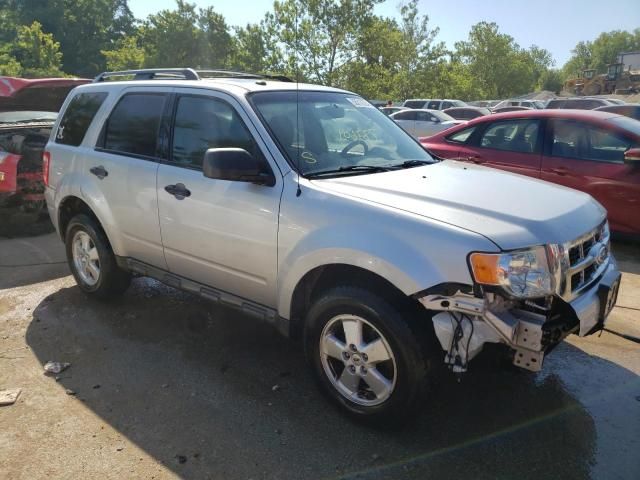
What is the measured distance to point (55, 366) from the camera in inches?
142

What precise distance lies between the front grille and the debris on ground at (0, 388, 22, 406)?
3.20 m

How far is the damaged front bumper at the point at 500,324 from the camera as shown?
95.3 inches

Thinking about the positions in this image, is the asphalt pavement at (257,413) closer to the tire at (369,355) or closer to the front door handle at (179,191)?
the tire at (369,355)

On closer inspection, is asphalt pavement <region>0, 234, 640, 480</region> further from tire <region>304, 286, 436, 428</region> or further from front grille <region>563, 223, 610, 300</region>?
front grille <region>563, 223, 610, 300</region>

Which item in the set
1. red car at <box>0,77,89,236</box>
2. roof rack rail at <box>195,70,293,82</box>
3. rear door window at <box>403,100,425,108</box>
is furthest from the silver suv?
rear door window at <box>403,100,425,108</box>

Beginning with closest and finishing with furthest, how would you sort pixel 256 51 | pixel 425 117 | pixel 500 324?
pixel 500 324, pixel 425 117, pixel 256 51

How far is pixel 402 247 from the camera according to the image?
8.52 feet

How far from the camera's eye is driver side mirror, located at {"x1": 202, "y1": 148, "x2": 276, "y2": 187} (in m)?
2.99

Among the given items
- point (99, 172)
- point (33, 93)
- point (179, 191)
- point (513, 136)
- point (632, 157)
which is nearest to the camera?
point (179, 191)

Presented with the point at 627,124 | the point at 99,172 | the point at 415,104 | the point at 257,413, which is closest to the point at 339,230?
the point at 257,413

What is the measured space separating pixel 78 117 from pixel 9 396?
2442mm

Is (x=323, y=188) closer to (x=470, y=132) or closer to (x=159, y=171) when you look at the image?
(x=159, y=171)

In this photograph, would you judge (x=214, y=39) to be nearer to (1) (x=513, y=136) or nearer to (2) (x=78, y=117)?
(1) (x=513, y=136)

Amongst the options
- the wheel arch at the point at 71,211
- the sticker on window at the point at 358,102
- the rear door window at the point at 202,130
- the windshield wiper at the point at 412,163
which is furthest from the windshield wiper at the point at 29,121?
the windshield wiper at the point at 412,163
